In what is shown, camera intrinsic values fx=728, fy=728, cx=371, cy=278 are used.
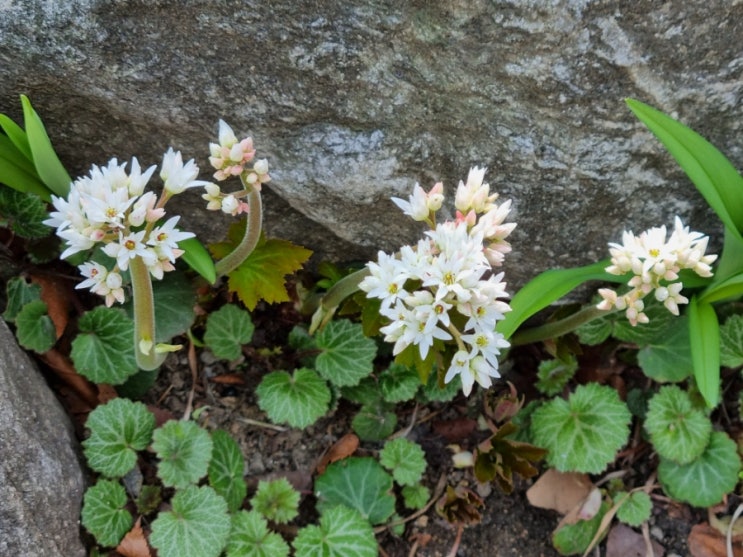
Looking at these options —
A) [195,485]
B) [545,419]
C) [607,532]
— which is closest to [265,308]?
[195,485]

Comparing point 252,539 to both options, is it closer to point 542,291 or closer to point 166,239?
point 166,239

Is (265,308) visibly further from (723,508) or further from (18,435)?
(723,508)

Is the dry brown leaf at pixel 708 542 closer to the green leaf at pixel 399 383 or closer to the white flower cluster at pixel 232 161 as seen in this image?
the green leaf at pixel 399 383

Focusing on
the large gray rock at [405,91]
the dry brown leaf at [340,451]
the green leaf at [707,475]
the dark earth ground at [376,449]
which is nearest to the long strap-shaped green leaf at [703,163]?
the large gray rock at [405,91]

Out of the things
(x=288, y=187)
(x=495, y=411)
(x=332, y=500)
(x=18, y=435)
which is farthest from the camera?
(x=495, y=411)

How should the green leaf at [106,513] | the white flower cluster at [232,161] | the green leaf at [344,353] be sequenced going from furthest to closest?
the green leaf at [344,353] < the green leaf at [106,513] < the white flower cluster at [232,161]

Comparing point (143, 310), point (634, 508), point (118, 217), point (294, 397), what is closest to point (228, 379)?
point (294, 397)
